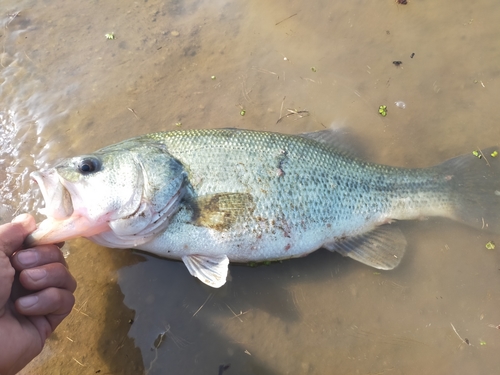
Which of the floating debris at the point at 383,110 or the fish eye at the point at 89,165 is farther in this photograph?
the floating debris at the point at 383,110

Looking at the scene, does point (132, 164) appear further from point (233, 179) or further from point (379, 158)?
point (379, 158)

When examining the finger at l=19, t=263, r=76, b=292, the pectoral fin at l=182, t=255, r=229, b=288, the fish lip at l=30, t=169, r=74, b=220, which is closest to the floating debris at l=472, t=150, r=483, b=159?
the pectoral fin at l=182, t=255, r=229, b=288

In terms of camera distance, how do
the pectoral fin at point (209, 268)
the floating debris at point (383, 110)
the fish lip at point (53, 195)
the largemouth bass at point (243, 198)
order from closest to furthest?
the fish lip at point (53, 195)
the largemouth bass at point (243, 198)
the pectoral fin at point (209, 268)
the floating debris at point (383, 110)

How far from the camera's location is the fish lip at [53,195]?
8.35ft

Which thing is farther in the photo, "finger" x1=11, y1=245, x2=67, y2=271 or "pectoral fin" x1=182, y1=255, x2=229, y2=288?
"pectoral fin" x1=182, y1=255, x2=229, y2=288

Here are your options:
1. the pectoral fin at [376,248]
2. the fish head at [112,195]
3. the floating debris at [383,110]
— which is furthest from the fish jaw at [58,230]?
the floating debris at [383,110]

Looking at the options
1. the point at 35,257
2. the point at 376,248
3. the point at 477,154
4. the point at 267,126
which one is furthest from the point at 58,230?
the point at 477,154

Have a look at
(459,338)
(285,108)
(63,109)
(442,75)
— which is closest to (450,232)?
(459,338)

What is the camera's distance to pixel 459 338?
3227 mm

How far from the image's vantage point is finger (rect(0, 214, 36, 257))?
7.96 feet

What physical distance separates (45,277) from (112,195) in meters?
0.71

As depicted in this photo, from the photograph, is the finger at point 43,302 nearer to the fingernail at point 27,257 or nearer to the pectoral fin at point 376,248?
the fingernail at point 27,257

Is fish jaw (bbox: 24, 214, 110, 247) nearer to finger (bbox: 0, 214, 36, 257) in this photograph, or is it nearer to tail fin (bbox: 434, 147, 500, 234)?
finger (bbox: 0, 214, 36, 257)

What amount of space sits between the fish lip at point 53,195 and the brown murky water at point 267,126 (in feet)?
3.17
